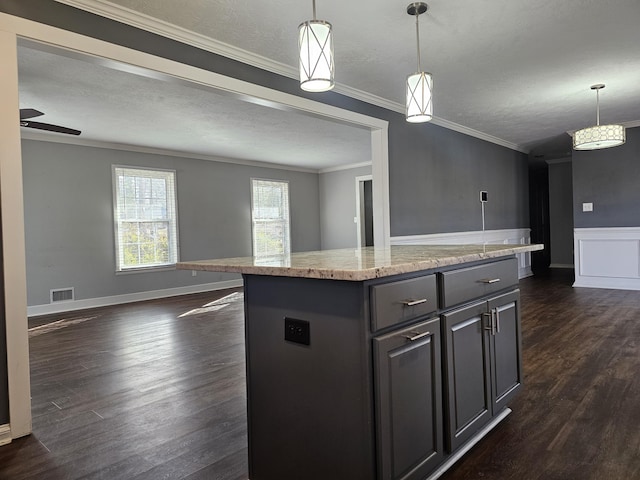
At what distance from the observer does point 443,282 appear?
64.0 inches

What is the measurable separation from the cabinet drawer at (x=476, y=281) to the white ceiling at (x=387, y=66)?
5.60 ft

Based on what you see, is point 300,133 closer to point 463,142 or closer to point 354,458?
point 463,142

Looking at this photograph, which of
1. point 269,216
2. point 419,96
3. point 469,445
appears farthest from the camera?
point 269,216

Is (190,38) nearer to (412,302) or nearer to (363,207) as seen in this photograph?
(412,302)

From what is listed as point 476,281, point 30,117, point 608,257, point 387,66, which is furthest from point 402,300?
point 608,257

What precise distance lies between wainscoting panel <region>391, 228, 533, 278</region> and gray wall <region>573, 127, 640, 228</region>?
1.01 metres

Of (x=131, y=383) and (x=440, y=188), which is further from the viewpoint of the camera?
(x=440, y=188)

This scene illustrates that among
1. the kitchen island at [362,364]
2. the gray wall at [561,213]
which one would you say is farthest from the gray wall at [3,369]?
the gray wall at [561,213]

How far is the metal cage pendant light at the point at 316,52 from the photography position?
187cm

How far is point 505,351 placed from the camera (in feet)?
6.77

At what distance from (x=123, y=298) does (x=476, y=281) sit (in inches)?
232

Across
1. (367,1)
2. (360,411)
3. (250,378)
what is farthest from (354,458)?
(367,1)

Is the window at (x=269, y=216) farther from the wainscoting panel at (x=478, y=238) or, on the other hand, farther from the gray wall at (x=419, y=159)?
the wainscoting panel at (x=478, y=238)

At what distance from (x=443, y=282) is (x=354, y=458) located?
28.5 inches
